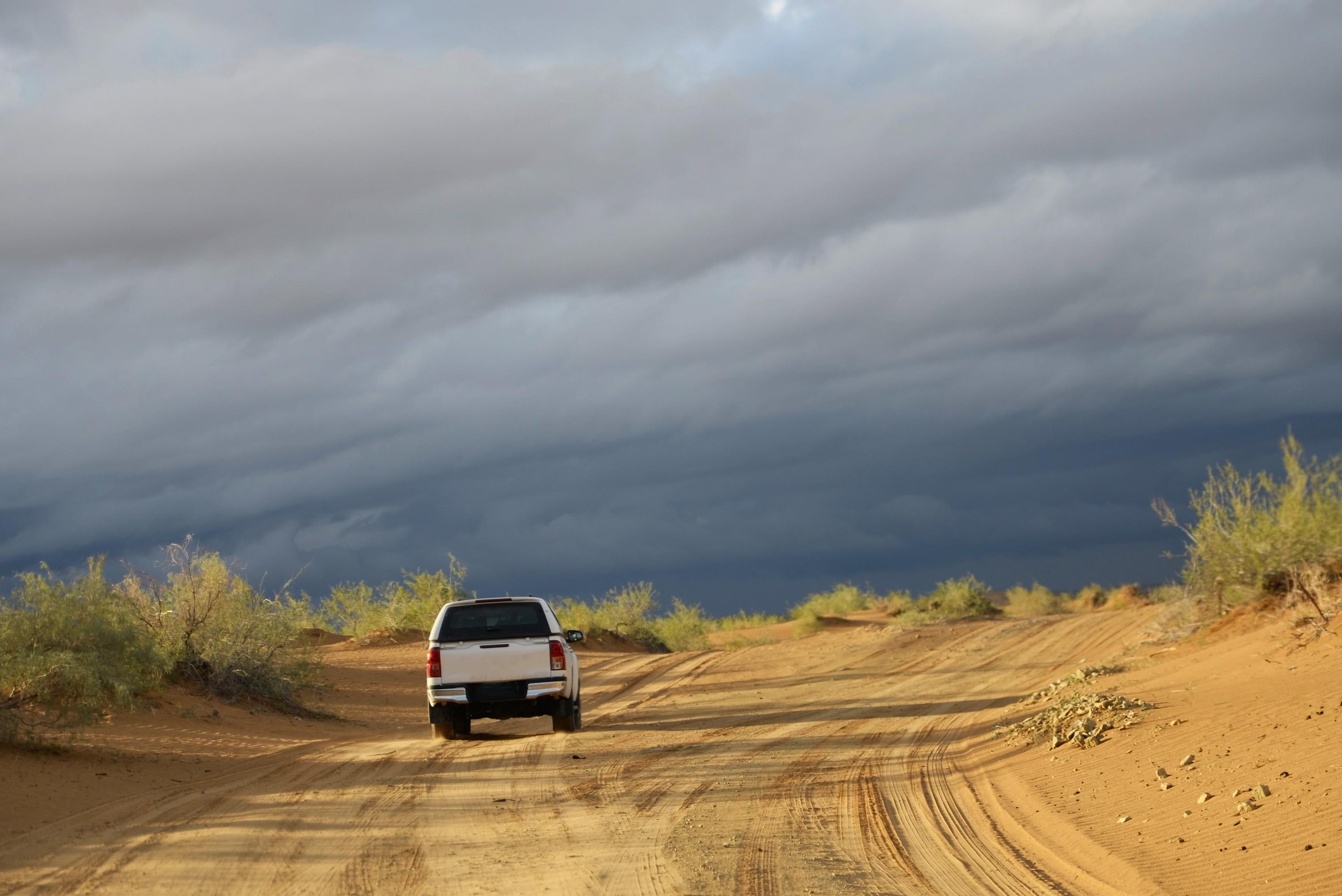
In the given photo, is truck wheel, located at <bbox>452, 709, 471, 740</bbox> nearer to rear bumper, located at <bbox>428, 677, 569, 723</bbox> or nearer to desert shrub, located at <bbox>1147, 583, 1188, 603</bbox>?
rear bumper, located at <bbox>428, 677, 569, 723</bbox>

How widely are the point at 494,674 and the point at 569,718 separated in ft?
4.53

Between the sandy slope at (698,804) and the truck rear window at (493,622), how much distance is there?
1515mm

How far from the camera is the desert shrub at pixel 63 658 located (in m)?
13.7

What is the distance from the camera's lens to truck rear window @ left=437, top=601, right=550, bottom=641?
16.8 meters

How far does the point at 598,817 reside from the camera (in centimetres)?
1055

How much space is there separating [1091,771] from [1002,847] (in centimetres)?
301

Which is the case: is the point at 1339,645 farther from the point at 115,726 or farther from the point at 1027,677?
the point at 115,726

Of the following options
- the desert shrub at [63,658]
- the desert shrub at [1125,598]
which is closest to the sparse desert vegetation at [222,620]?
the desert shrub at [63,658]

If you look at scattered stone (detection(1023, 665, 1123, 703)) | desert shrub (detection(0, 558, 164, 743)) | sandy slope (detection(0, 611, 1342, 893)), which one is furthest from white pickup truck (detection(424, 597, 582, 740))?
scattered stone (detection(1023, 665, 1123, 703))

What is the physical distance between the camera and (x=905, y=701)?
20.5 metres

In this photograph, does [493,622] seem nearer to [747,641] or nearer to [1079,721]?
[1079,721]

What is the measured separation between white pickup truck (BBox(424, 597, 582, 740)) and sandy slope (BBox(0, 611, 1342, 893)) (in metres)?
0.48

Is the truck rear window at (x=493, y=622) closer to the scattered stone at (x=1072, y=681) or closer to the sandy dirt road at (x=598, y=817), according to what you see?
the sandy dirt road at (x=598, y=817)

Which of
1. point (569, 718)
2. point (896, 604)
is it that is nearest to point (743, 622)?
point (896, 604)
